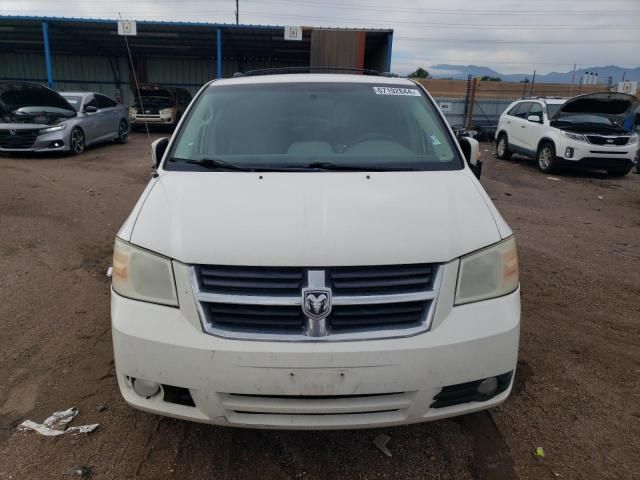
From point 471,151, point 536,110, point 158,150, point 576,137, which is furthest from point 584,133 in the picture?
point 158,150

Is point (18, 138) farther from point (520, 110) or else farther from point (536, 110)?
point (520, 110)

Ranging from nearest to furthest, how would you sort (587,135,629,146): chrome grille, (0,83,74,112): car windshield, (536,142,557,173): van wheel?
(0,83,74,112): car windshield < (587,135,629,146): chrome grille < (536,142,557,173): van wheel

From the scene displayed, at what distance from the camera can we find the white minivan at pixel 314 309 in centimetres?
202

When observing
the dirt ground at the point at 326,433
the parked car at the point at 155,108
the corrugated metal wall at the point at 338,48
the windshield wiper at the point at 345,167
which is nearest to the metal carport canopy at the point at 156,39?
the corrugated metal wall at the point at 338,48

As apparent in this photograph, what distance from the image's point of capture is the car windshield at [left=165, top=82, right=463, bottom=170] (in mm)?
2996

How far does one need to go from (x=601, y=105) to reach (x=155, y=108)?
46.9ft

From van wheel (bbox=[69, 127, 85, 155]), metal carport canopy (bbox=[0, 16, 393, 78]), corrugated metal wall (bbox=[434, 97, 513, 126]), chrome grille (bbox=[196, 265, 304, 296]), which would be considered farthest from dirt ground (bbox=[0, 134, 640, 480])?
corrugated metal wall (bbox=[434, 97, 513, 126])

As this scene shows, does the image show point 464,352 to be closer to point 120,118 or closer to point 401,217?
point 401,217

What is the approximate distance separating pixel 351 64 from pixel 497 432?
56.6 ft

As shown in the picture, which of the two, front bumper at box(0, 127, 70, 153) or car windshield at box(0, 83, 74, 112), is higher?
car windshield at box(0, 83, 74, 112)

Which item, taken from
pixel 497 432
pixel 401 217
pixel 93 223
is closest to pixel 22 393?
pixel 401 217

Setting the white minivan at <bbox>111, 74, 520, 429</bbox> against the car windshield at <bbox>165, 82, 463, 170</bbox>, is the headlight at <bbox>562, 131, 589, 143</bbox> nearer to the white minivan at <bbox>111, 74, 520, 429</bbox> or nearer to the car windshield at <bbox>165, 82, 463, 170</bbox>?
the car windshield at <bbox>165, 82, 463, 170</bbox>

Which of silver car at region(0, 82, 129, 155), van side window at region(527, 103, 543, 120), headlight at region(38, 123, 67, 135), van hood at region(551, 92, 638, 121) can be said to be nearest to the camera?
silver car at region(0, 82, 129, 155)

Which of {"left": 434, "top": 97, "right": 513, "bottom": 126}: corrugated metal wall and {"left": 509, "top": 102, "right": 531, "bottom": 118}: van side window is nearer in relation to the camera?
{"left": 509, "top": 102, "right": 531, "bottom": 118}: van side window
